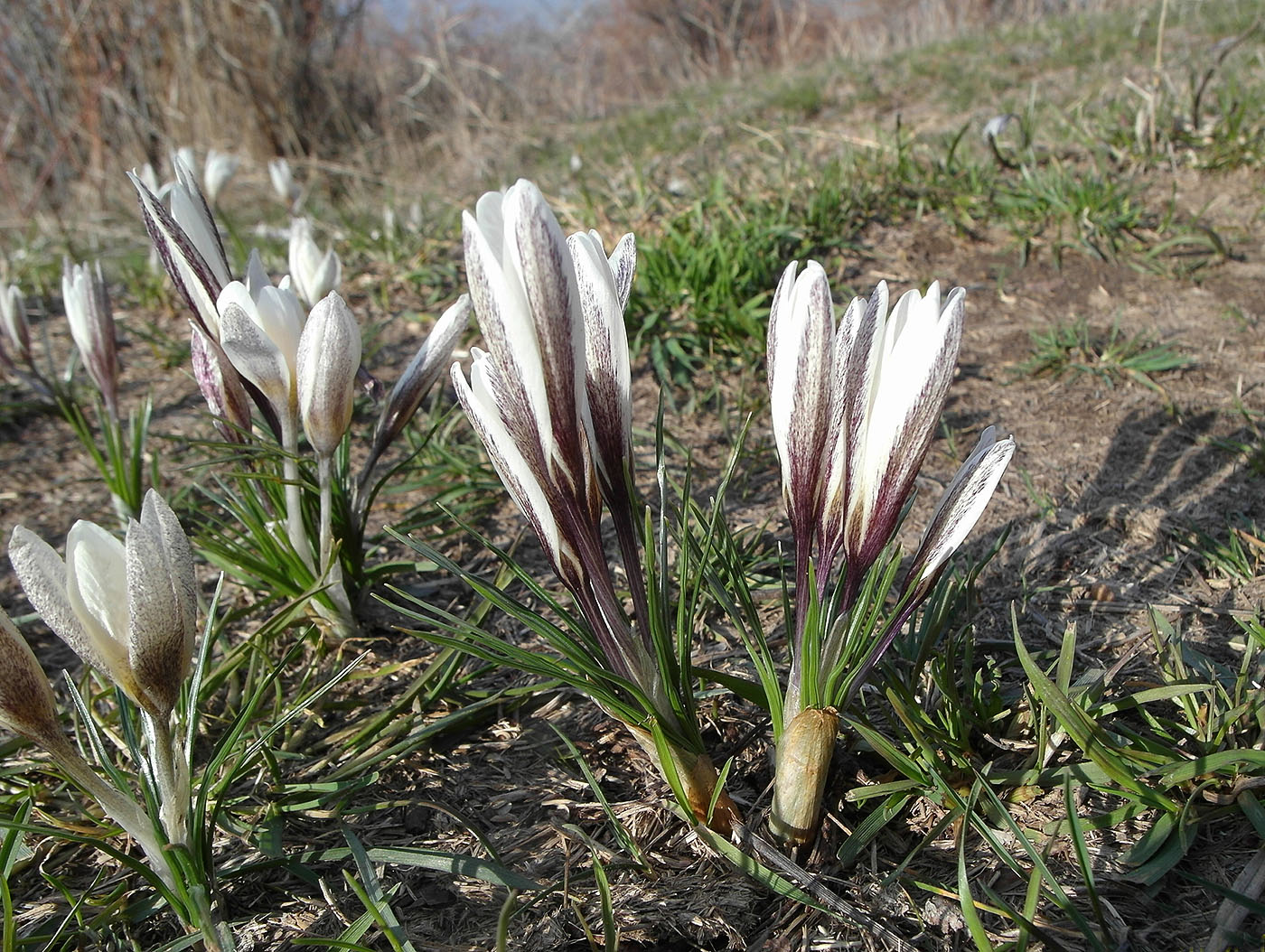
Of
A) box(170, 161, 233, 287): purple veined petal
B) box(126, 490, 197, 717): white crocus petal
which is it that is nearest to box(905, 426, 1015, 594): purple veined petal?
box(126, 490, 197, 717): white crocus petal

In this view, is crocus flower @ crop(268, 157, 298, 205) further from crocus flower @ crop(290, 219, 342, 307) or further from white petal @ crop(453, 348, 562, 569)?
white petal @ crop(453, 348, 562, 569)

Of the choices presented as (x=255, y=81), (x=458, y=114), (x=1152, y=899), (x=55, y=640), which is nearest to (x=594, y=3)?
(x=458, y=114)

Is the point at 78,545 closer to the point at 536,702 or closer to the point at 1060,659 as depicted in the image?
the point at 536,702

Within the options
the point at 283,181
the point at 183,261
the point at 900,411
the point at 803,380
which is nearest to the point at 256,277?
the point at 183,261

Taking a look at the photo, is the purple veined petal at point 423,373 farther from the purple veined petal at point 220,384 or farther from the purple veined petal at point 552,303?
the purple veined petal at point 552,303

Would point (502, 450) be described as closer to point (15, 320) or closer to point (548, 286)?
point (548, 286)

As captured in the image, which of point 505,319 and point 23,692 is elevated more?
point 505,319

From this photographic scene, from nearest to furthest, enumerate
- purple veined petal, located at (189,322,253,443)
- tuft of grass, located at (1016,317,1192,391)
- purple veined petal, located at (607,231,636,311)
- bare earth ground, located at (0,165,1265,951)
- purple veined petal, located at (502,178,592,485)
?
purple veined petal, located at (502,178,592,485)
purple veined petal, located at (607,231,636,311)
bare earth ground, located at (0,165,1265,951)
purple veined petal, located at (189,322,253,443)
tuft of grass, located at (1016,317,1192,391)
